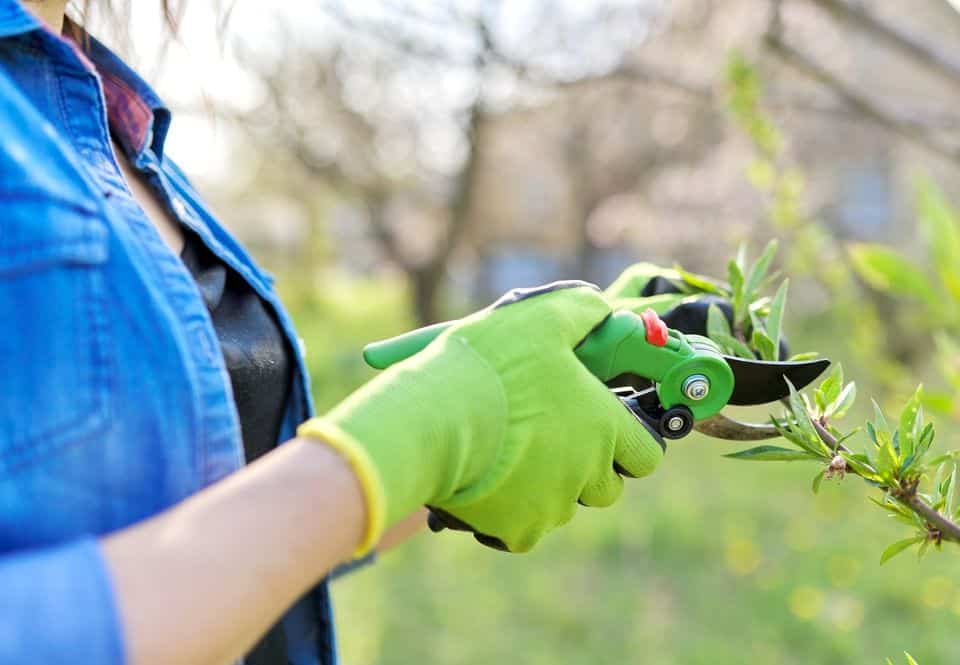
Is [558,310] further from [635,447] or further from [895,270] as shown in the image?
[895,270]

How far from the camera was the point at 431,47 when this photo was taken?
2.01 meters

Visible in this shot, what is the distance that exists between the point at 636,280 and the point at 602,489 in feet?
1.53

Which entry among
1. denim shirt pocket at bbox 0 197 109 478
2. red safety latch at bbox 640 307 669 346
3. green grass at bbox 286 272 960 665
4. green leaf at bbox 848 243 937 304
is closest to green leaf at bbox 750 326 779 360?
red safety latch at bbox 640 307 669 346

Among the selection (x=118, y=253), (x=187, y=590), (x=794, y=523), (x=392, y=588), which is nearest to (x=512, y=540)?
(x=187, y=590)

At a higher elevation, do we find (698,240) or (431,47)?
(431,47)

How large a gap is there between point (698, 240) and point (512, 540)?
1092cm

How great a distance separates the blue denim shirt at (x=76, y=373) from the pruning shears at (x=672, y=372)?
0.24m

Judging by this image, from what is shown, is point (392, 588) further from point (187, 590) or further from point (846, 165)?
point (846, 165)

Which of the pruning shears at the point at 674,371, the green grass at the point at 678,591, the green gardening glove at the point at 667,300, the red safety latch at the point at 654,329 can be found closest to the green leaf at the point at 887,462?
the pruning shears at the point at 674,371

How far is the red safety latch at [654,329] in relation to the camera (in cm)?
95

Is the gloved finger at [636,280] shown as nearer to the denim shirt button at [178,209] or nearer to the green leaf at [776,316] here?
the green leaf at [776,316]

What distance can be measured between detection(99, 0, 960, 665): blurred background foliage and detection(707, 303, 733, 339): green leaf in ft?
1.58

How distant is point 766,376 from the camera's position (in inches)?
39.4

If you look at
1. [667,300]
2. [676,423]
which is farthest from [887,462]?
[667,300]
